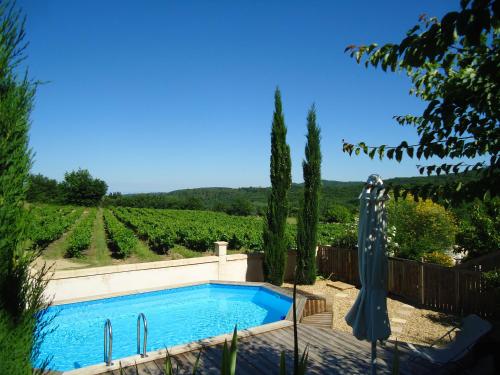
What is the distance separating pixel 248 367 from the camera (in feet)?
16.4

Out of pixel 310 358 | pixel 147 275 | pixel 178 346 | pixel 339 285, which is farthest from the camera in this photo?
pixel 339 285

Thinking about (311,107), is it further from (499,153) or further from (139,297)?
(499,153)

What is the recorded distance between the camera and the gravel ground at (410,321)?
6.93 meters

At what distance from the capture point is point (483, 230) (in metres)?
9.26

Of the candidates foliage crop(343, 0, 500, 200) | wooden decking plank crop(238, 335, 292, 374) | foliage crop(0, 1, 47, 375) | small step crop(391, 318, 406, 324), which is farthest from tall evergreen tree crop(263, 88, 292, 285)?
foliage crop(0, 1, 47, 375)

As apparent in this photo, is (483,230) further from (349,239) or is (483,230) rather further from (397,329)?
(397,329)

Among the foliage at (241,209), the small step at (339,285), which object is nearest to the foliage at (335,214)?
the foliage at (241,209)

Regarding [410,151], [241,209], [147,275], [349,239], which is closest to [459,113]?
[410,151]

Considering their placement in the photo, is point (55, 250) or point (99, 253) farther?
point (55, 250)

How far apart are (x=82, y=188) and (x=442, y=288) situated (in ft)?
174

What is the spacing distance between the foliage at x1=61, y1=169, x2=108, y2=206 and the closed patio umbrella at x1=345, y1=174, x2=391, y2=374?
178 ft

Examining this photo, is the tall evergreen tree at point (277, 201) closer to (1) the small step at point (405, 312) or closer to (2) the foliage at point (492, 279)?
(1) the small step at point (405, 312)

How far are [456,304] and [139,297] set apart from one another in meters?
8.75

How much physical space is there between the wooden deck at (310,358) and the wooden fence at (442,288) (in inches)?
143
